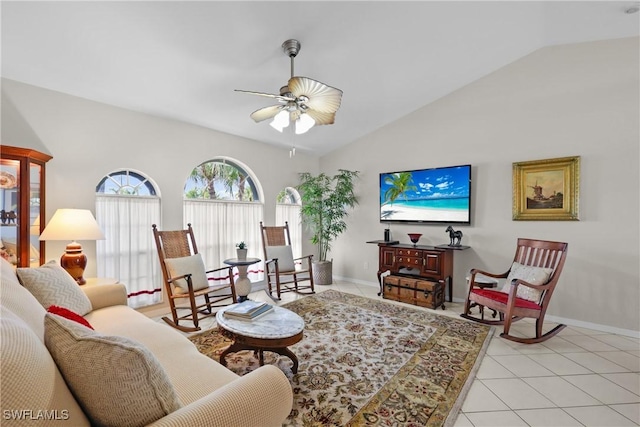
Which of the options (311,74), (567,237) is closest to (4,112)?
(311,74)

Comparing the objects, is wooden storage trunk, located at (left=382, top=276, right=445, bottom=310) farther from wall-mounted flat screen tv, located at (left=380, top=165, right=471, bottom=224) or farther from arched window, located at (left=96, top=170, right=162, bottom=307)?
arched window, located at (left=96, top=170, right=162, bottom=307)

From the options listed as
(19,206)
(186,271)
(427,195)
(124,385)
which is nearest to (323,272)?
(427,195)

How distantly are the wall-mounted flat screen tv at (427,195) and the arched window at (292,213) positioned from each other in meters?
1.71

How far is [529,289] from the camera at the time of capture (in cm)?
291

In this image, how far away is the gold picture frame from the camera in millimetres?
3355

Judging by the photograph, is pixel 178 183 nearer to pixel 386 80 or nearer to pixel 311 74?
pixel 311 74

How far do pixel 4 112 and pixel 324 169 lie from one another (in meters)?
4.44

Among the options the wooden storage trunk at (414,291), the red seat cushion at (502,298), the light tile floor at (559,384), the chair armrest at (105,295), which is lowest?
the light tile floor at (559,384)

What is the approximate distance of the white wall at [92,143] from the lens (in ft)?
8.93

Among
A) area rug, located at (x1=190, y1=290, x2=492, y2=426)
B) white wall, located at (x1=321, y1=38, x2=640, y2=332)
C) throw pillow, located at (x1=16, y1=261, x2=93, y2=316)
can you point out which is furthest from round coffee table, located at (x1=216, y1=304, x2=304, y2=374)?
white wall, located at (x1=321, y1=38, x2=640, y2=332)

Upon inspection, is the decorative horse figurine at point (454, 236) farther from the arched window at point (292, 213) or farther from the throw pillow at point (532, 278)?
the arched window at point (292, 213)

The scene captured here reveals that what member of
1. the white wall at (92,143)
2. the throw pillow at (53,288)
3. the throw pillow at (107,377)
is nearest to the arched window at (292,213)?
the white wall at (92,143)

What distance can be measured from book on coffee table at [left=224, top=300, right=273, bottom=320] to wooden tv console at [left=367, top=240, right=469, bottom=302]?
247 centimetres

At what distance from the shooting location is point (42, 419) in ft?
2.25
